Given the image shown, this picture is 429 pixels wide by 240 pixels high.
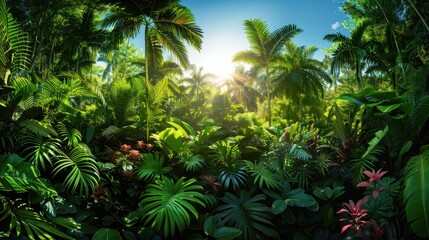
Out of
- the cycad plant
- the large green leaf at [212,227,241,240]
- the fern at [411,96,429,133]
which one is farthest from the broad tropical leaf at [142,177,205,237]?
the fern at [411,96,429,133]

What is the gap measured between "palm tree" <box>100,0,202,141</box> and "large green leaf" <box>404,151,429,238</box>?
5248 millimetres

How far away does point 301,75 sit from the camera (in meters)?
16.3

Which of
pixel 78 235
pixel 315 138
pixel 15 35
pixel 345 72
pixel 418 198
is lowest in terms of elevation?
pixel 78 235

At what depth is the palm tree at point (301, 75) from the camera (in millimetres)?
16844

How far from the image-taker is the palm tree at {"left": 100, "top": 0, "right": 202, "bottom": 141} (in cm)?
704

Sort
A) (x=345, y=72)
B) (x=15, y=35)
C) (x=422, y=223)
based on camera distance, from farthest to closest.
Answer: (x=345, y=72) < (x=15, y=35) < (x=422, y=223)

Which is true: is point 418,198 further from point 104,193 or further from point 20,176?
point 20,176

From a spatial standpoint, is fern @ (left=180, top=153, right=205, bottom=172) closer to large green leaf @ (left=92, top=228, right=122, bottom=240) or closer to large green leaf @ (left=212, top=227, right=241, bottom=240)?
large green leaf @ (left=212, top=227, right=241, bottom=240)

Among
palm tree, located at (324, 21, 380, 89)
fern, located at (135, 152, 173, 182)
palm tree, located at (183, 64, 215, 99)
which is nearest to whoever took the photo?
fern, located at (135, 152, 173, 182)

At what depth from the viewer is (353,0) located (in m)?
19.0

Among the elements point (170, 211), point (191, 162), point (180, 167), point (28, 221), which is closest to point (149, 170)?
point (191, 162)

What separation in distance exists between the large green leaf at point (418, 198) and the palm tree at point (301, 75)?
44.6ft

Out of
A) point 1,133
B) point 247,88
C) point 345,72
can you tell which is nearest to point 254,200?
point 1,133

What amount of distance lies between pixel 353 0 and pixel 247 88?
9.16 m
